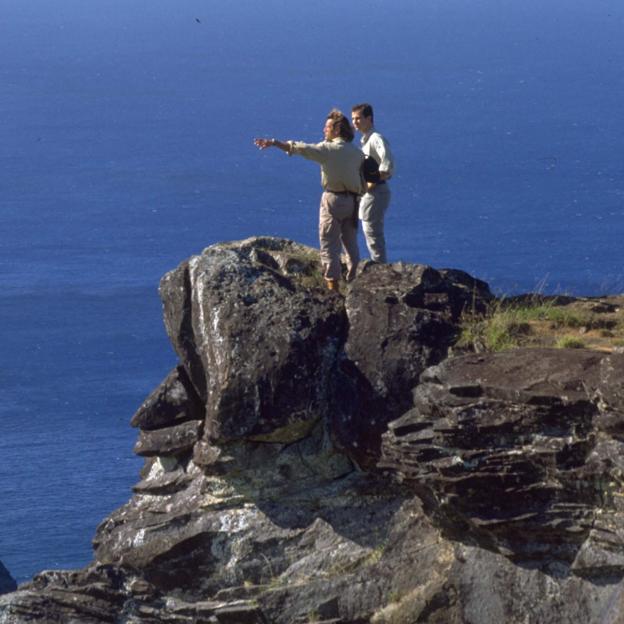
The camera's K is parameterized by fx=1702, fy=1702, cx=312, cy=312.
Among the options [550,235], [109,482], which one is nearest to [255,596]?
[109,482]

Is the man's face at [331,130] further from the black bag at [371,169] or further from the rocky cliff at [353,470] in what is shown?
the rocky cliff at [353,470]

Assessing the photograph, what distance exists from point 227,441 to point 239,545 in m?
1.53

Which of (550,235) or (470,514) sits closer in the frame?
(470,514)

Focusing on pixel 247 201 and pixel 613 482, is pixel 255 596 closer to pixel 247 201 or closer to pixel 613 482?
pixel 613 482

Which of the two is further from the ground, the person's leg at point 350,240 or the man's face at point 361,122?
the man's face at point 361,122

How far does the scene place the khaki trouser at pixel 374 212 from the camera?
82.9ft

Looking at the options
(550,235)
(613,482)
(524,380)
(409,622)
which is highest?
(550,235)

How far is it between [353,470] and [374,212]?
4.12 metres

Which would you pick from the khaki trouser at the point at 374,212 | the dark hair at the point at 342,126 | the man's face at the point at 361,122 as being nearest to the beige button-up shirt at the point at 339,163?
the dark hair at the point at 342,126

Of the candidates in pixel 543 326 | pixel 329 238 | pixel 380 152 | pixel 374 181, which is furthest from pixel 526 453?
pixel 380 152

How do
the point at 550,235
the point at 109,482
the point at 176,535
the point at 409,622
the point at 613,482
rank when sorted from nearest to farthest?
the point at 613,482, the point at 409,622, the point at 176,535, the point at 109,482, the point at 550,235

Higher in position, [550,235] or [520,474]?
[550,235]

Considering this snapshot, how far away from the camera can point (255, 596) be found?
2344cm

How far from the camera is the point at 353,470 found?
923 inches
